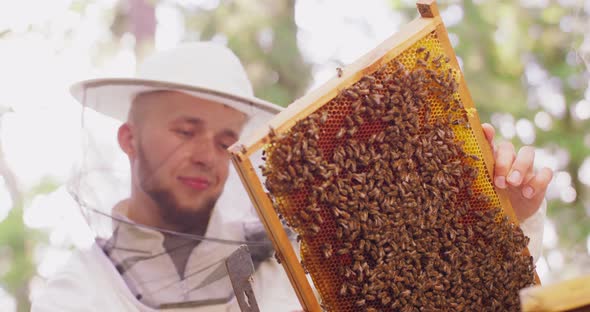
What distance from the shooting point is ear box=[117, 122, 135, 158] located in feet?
8.57

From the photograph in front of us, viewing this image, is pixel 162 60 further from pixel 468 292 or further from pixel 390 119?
pixel 468 292

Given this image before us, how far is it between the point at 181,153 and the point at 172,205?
0.80 feet

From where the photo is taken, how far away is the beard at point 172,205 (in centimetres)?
252

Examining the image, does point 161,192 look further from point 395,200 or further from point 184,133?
point 395,200

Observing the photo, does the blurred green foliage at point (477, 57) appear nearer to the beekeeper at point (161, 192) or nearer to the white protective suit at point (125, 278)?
the beekeeper at point (161, 192)

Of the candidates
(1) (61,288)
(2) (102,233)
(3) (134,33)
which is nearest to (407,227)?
(2) (102,233)

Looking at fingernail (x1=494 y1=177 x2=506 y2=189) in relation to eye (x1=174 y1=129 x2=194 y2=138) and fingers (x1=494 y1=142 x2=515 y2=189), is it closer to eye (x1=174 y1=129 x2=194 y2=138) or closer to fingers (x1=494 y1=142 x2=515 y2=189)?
fingers (x1=494 y1=142 x2=515 y2=189)

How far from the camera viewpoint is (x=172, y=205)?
252cm

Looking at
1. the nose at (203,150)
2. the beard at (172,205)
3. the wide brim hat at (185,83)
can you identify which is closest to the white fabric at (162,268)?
the beard at (172,205)

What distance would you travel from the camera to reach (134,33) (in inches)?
343

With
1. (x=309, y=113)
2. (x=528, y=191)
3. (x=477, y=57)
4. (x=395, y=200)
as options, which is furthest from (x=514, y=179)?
(x=477, y=57)

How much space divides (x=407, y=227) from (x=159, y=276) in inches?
46.9

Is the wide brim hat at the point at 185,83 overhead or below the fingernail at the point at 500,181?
overhead

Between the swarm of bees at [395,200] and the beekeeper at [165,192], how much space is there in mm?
475
